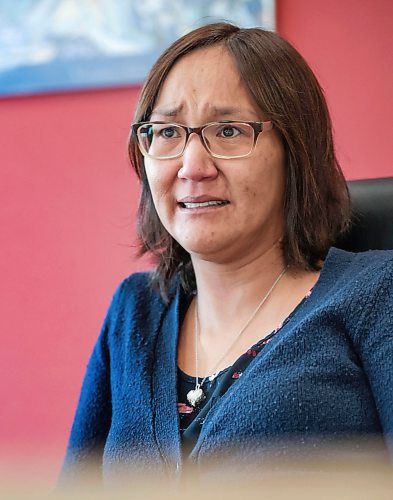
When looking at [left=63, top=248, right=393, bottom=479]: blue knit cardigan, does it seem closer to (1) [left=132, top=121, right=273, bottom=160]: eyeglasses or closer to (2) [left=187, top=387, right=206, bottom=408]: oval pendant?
(2) [left=187, top=387, right=206, bottom=408]: oval pendant

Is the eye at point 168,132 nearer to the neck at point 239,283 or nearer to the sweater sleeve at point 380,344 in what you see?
the neck at point 239,283

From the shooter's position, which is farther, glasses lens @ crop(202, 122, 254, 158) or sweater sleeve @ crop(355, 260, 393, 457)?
glasses lens @ crop(202, 122, 254, 158)

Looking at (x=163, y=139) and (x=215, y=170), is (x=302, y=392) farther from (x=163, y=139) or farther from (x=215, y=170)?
(x=163, y=139)

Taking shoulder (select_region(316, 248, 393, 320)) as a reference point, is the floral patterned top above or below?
below

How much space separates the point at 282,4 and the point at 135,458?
105 cm

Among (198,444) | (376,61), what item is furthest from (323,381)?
(376,61)

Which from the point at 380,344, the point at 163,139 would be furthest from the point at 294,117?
the point at 380,344

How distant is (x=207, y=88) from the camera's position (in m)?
1.03

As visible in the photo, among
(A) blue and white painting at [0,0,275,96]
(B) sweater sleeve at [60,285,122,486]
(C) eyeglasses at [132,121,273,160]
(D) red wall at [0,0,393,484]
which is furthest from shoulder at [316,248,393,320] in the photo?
(A) blue and white painting at [0,0,275,96]

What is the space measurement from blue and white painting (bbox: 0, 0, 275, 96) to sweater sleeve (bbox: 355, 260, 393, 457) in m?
0.90

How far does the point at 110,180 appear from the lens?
1.71m

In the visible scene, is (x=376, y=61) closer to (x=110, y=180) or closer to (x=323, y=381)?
(x=110, y=180)

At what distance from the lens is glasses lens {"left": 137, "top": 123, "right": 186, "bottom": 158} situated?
1.07m

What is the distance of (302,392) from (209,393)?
177 mm
